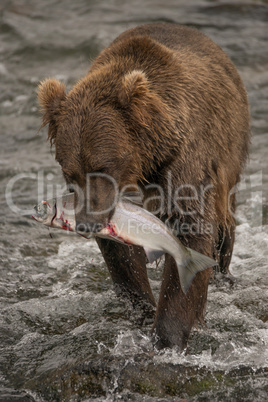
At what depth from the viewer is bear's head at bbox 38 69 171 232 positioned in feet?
13.0

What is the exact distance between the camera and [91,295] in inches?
215

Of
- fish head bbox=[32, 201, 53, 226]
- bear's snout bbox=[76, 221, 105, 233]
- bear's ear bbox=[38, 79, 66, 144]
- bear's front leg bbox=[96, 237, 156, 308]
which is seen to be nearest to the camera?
bear's snout bbox=[76, 221, 105, 233]

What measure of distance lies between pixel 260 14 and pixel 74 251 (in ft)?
21.4

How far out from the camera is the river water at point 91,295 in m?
4.14

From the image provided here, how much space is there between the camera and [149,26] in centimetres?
527

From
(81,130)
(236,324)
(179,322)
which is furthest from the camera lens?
(236,324)

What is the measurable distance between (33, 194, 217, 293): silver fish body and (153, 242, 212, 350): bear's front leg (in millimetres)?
285

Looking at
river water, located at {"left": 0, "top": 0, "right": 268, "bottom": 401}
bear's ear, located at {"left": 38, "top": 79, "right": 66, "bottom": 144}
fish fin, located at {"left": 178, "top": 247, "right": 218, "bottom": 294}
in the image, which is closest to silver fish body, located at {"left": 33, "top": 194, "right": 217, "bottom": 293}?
fish fin, located at {"left": 178, "top": 247, "right": 218, "bottom": 294}

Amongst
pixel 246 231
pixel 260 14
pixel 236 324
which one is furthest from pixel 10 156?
pixel 260 14

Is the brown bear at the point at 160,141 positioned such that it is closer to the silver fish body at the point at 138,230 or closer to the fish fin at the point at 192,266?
the silver fish body at the point at 138,230

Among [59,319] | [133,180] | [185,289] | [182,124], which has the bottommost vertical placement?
[59,319]

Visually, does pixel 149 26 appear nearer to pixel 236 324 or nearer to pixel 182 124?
pixel 182 124

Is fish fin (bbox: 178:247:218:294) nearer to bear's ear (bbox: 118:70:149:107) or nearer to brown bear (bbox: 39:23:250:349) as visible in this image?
brown bear (bbox: 39:23:250:349)

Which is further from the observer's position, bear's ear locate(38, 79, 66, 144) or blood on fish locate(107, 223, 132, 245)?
bear's ear locate(38, 79, 66, 144)
